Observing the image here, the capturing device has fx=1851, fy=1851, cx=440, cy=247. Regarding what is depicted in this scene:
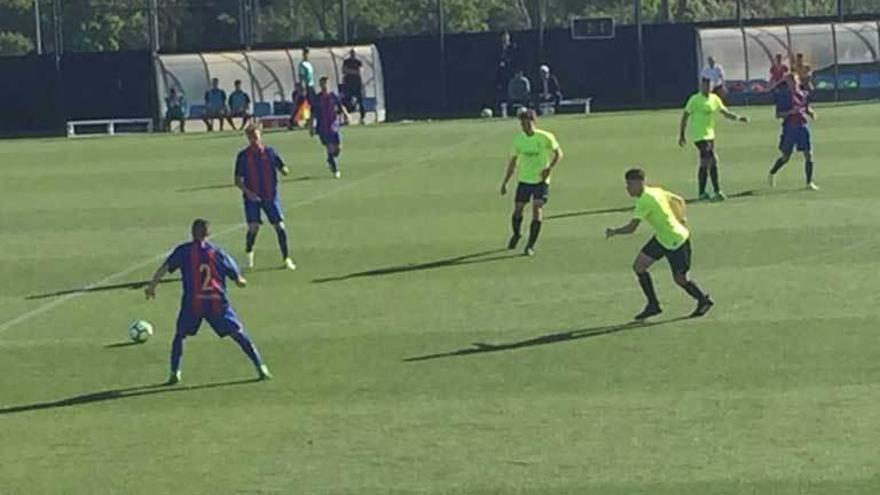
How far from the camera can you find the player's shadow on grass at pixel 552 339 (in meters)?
18.1

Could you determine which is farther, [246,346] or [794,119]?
[794,119]

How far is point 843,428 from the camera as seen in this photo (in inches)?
566

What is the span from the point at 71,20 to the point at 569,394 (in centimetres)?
6818

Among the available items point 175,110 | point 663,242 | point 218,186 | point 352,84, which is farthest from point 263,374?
point 175,110

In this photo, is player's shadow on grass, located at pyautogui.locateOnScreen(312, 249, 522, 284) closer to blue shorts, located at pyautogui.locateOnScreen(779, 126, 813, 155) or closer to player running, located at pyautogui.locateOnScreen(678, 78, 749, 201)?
player running, located at pyautogui.locateOnScreen(678, 78, 749, 201)

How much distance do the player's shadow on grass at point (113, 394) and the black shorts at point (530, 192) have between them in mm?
8169

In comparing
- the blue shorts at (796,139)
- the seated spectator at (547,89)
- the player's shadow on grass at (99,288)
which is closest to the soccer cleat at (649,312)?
the player's shadow on grass at (99,288)

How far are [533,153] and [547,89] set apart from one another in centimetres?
3037

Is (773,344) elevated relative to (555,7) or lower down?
lower down

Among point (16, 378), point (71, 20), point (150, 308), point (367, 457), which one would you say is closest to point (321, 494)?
point (367, 457)

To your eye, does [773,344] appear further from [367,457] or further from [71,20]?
[71,20]

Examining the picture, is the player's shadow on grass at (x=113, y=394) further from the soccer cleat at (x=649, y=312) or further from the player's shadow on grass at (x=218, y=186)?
the player's shadow on grass at (x=218, y=186)

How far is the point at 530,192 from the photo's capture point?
81.0 ft

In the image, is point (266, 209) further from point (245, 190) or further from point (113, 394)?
point (113, 394)
